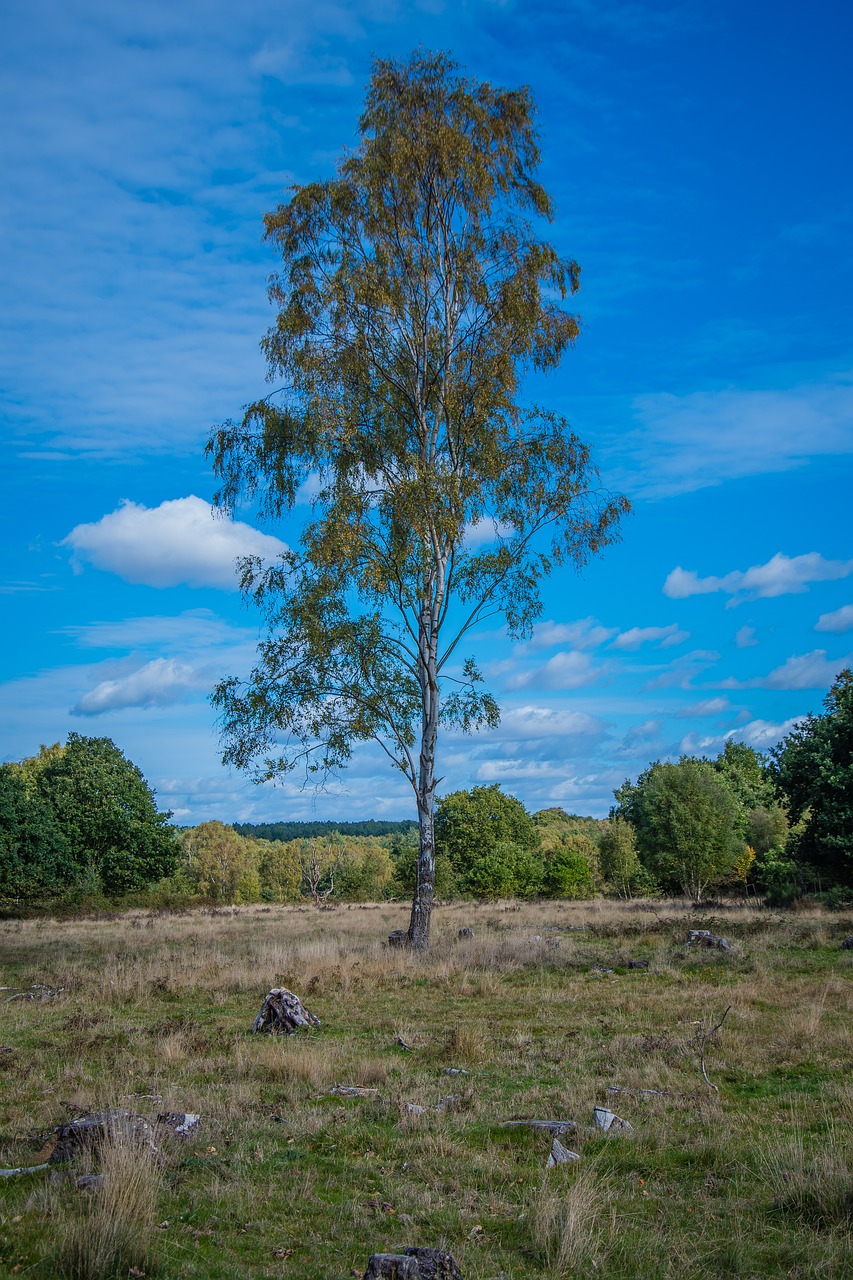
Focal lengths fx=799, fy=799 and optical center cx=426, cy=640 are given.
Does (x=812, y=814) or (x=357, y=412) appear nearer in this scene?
(x=357, y=412)

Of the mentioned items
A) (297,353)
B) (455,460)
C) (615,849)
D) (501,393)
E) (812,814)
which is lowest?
(615,849)

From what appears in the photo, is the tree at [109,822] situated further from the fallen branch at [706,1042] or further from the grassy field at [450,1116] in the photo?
the fallen branch at [706,1042]

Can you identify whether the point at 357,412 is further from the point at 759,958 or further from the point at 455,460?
the point at 759,958

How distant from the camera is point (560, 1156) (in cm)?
597

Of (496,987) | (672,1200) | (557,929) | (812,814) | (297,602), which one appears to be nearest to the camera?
(672,1200)

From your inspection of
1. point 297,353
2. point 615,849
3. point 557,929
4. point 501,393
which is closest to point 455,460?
point 501,393

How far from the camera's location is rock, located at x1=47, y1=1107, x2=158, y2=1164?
5.87 meters

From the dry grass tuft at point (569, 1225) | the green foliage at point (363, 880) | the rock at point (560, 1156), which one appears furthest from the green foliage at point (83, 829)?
the dry grass tuft at point (569, 1225)

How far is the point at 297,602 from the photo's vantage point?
18688 millimetres

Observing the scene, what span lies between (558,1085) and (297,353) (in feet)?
57.2

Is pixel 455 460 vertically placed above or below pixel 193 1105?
above

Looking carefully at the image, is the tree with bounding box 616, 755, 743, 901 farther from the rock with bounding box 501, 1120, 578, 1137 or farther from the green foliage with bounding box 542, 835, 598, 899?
the rock with bounding box 501, 1120, 578, 1137

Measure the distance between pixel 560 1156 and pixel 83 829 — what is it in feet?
139

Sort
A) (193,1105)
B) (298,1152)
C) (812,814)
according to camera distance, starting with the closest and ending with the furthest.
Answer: (298,1152) → (193,1105) → (812,814)
